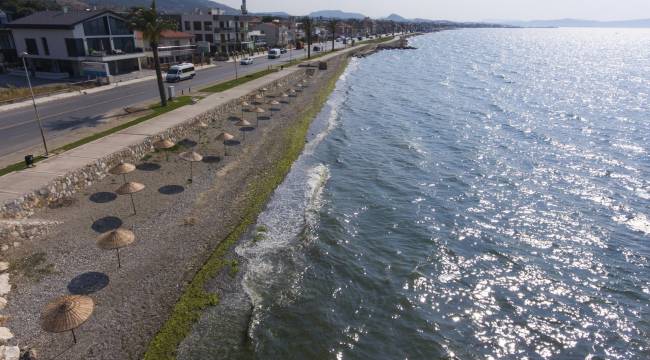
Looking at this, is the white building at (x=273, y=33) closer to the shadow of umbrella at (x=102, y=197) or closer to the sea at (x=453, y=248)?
the sea at (x=453, y=248)

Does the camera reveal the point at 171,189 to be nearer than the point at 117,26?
Yes

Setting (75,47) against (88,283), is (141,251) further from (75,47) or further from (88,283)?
(75,47)

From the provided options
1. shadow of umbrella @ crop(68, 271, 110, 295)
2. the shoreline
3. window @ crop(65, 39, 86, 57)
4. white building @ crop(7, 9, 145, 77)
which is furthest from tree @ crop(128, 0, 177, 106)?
shadow of umbrella @ crop(68, 271, 110, 295)

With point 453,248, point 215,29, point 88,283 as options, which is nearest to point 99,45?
point 215,29

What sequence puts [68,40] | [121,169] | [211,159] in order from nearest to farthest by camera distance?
[121,169]
[211,159]
[68,40]

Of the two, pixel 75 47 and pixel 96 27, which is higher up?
pixel 96 27

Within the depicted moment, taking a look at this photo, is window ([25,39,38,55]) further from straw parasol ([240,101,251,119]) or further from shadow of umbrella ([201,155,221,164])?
shadow of umbrella ([201,155,221,164])
